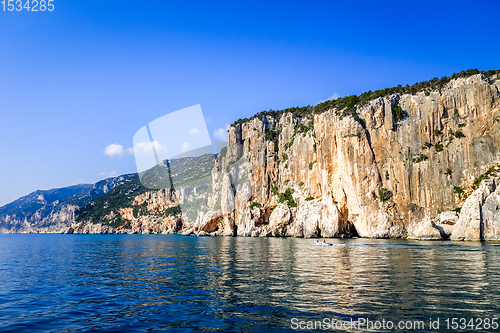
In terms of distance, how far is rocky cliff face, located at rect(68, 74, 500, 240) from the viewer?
52.5 meters

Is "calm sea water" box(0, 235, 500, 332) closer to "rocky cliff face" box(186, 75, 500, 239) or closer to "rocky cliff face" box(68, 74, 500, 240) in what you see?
"rocky cliff face" box(68, 74, 500, 240)

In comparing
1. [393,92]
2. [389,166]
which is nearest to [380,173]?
[389,166]

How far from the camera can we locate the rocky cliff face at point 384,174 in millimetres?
52500

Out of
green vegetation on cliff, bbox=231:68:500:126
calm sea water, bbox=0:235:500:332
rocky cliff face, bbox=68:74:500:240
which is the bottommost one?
calm sea water, bbox=0:235:500:332

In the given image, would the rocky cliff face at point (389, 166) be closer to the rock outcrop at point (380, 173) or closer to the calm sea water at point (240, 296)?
the rock outcrop at point (380, 173)

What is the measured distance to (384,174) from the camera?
62625mm

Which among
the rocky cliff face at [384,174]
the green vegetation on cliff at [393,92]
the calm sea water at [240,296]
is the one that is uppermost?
the green vegetation on cliff at [393,92]

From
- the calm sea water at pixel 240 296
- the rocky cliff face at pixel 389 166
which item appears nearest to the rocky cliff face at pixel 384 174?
the rocky cliff face at pixel 389 166

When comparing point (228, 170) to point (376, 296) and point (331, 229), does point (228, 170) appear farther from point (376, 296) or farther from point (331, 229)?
point (376, 296)

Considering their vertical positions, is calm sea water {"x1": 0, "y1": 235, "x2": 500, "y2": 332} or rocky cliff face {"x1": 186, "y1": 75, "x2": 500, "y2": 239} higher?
rocky cliff face {"x1": 186, "y1": 75, "x2": 500, "y2": 239}

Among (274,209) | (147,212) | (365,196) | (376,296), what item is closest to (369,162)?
(365,196)

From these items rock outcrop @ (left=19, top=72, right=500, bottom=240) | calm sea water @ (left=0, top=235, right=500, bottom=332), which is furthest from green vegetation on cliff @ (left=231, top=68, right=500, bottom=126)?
calm sea water @ (left=0, top=235, right=500, bottom=332)

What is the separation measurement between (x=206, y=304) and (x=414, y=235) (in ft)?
164

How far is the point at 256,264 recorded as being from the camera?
25453 mm
